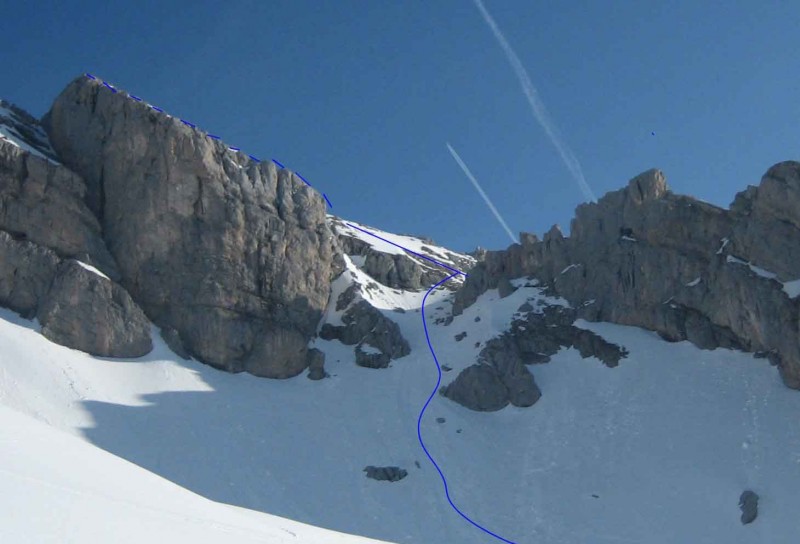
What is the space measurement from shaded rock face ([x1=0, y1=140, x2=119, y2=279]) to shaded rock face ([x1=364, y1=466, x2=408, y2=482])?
25.4 m

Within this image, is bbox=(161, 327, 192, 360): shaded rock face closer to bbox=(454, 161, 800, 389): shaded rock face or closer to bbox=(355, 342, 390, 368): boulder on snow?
bbox=(355, 342, 390, 368): boulder on snow

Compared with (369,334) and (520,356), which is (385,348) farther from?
(520,356)

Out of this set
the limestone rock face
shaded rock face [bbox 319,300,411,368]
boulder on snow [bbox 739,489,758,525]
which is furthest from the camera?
shaded rock face [bbox 319,300,411,368]

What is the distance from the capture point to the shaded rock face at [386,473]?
41125 millimetres

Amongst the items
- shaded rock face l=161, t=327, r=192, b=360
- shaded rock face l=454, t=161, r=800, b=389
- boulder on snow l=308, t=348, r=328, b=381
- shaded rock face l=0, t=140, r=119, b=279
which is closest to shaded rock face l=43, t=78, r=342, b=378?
boulder on snow l=308, t=348, r=328, b=381

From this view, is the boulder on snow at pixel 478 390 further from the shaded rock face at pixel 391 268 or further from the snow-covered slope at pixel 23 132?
the snow-covered slope at pixel 23 132

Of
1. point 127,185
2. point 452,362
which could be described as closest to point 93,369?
point 127,185

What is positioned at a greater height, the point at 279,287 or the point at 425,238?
the point at 425,238

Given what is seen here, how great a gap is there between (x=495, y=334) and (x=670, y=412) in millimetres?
15966

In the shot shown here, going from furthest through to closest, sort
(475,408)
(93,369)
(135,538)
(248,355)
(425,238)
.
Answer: (425,238), (248,355), (475,408), (93,369), (135,538)

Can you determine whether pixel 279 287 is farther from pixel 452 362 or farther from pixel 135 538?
pixel 135 538

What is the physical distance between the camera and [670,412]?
43.0 metres

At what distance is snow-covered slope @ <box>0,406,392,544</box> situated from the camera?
869 centimetres

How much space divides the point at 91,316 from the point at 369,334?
74.3 feet
